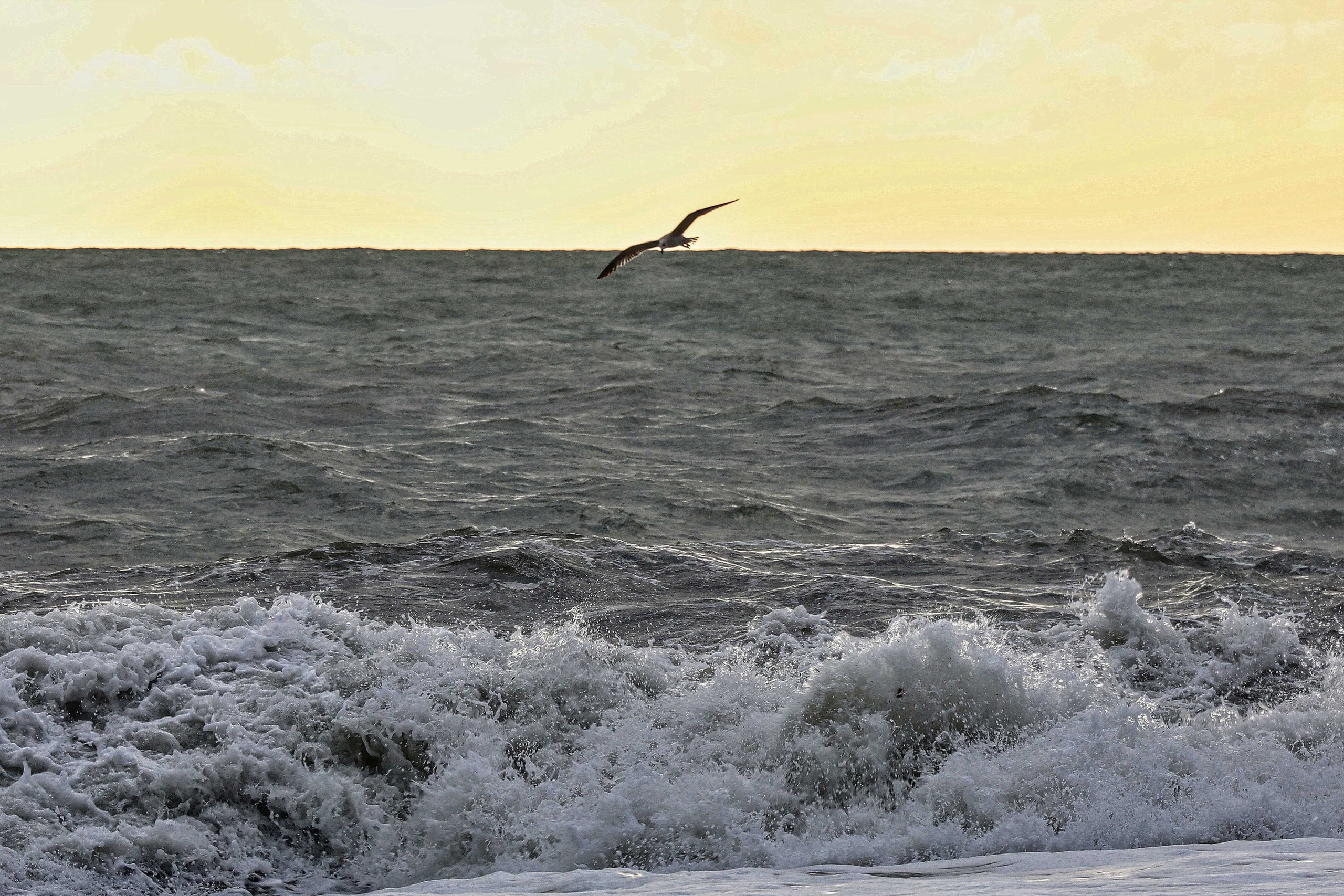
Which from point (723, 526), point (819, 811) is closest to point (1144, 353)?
point (723, 526)

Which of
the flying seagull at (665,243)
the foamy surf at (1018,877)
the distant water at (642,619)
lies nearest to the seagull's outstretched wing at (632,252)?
the flying seagull at (665,243)

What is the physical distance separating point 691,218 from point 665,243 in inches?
11.7

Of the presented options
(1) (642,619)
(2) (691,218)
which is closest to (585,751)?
(1) (642,619)

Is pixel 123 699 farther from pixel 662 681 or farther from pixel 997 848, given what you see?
pixel 997 848

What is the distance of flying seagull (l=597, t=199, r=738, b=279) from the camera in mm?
9633

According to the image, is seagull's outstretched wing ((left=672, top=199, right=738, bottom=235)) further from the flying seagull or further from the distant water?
the distant water

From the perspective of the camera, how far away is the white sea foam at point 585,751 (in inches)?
219

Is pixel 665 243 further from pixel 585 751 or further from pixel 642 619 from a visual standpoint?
pixel 585 751

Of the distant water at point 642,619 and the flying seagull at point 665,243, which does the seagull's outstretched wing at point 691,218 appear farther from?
the distant water at point 642,619

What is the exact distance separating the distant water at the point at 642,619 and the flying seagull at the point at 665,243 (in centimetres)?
214

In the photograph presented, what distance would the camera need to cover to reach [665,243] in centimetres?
976

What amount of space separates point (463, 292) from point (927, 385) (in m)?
19.6

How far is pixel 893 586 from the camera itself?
9.09 metres

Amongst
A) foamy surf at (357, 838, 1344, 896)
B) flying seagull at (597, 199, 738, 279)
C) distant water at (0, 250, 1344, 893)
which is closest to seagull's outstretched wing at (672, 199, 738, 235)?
flying seagull at (597, 199, 738, 279)
